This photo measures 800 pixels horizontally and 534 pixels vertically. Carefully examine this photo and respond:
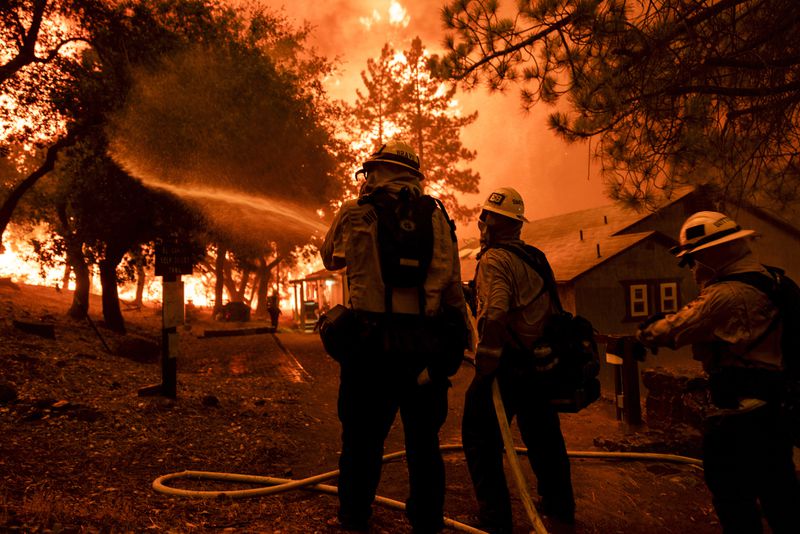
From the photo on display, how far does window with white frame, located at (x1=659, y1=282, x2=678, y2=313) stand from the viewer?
17766 millimetres

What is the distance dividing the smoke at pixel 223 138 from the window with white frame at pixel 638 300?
36.2 ft

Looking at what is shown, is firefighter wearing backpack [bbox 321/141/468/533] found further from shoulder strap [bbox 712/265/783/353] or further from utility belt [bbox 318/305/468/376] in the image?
shoulder strap [bbox 712/265/783/353]

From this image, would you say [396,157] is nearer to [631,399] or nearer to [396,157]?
[396,157]

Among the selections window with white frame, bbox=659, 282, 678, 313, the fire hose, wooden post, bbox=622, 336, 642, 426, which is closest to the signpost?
the fire hose

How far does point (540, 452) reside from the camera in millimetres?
3480

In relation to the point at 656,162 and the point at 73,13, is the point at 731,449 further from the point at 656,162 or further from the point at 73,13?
the point at 73,13

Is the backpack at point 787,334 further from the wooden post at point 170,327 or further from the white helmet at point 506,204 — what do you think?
the wooden post at point 170,327

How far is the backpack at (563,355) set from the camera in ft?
11.0

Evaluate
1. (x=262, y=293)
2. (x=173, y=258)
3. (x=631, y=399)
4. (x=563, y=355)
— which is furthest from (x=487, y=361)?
(x=262, y=293)

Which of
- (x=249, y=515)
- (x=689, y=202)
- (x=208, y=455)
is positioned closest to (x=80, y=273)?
(x=208, y=455)

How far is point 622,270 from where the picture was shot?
55.0 ft

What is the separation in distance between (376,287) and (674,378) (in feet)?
15.2

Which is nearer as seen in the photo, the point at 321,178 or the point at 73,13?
the point at 73,13

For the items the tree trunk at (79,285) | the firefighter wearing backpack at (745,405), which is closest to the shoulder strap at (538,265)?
the firefighter wearing backpack at (745,405)
